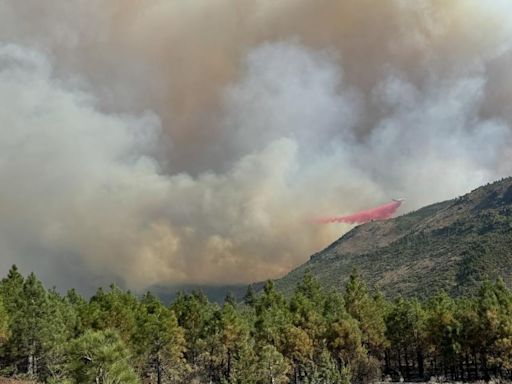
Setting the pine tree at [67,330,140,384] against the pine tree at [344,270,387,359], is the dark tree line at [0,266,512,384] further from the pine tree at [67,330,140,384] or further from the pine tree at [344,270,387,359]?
the pine tree at [67,330,140,384]

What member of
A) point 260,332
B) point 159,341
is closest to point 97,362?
point 159,341

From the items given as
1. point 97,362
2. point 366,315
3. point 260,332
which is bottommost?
point 97,362

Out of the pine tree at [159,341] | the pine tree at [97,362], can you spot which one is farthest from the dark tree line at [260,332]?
the pine tree at [97,362]

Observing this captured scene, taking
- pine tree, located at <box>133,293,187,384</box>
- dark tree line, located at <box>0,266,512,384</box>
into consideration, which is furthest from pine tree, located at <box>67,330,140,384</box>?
pine tree, located at <box>133,293,187,384</box>

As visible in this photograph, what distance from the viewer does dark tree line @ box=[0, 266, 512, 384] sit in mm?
70250

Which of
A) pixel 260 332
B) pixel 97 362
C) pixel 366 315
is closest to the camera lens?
pixel 97 362

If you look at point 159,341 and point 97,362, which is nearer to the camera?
point 97,362

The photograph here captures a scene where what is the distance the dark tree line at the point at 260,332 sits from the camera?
70250 mm

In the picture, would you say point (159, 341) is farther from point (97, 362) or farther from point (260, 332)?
point (97, 362)

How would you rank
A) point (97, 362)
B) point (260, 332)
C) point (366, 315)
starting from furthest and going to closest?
point (366, 315)
point (260, 332)
point (97, 362)

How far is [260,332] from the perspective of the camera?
80688 millimetres

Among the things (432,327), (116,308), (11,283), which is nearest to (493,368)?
(432,327)

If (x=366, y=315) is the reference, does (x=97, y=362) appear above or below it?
below

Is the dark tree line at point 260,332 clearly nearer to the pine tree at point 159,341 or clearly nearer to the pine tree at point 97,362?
the pine tree at point 159,341
